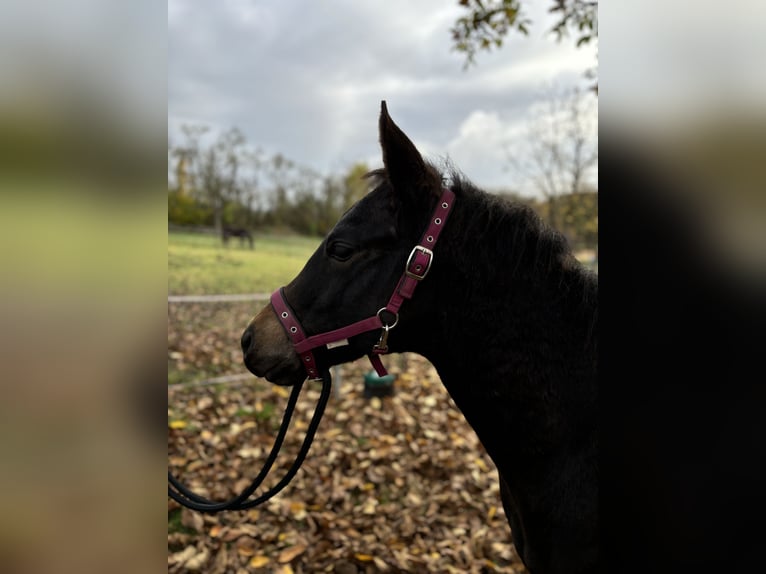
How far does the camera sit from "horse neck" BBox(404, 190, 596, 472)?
1820 millimetres

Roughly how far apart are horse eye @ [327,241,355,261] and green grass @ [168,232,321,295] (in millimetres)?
6930

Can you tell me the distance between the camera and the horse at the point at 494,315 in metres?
1.83

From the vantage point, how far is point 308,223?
Result: 1520 centimetres

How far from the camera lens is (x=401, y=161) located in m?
1.86

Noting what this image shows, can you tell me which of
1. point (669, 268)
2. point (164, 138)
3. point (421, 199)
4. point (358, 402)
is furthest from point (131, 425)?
point (358, 402)

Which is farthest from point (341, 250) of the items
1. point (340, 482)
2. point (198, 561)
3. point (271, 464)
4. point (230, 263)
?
point (230, 263)

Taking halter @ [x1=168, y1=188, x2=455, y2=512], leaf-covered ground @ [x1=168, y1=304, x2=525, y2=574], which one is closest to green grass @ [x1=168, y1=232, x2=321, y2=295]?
leaf-covered ground @ [x1=168, y1=304, x2=525, y2=574]

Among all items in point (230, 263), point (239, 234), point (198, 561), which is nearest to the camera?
point (198, 561)

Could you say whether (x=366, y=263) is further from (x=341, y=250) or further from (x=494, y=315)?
(x=494, y=315)

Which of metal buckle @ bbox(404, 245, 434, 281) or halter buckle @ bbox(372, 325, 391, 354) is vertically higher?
metal buckle @ bbox(404, 245, 434, 281)

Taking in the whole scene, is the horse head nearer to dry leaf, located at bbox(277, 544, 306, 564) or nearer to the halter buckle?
the halter buckle

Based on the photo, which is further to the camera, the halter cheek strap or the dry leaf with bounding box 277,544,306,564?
the dry leaf with bounding box 277,544,306,564

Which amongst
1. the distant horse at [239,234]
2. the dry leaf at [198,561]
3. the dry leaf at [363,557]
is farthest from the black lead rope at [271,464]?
the distant horse at [239,234]

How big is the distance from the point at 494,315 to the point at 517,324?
96 mm
